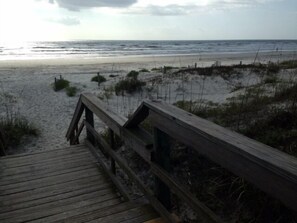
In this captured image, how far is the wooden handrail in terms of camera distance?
1.37 metres

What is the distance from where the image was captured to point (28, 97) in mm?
12062

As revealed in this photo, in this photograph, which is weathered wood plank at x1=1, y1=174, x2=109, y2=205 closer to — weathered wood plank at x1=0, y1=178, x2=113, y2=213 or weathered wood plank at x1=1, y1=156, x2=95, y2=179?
weathered wood plank at x1=0, y1=178, x2=113, y2=213

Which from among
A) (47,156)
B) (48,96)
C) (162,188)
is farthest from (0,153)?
(48,96)

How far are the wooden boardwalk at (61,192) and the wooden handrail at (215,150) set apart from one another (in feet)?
2.05

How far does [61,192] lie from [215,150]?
2.28 meters

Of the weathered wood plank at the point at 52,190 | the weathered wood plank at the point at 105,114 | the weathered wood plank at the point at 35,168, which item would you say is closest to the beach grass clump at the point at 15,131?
the weathered wood plank at the point at 35,168

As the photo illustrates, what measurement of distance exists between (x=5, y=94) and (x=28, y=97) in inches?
31.1

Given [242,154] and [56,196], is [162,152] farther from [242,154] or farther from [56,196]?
[56,196]

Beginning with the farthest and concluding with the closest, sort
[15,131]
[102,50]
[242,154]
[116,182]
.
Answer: [102,50]
[15,131]
[116,182]
[242,154]

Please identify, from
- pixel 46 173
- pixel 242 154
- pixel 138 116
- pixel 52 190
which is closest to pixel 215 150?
pixel 242 154

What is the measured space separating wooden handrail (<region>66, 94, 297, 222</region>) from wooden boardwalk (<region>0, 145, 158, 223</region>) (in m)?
0.63

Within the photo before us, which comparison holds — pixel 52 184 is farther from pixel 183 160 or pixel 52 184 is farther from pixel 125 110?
pixel 125 110

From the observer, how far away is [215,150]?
1.79 metres

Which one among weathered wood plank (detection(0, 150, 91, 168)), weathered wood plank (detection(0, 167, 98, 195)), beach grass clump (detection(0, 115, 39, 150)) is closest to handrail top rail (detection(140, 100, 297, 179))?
weathered wood plank (detection(0, 167, 98, 195))
